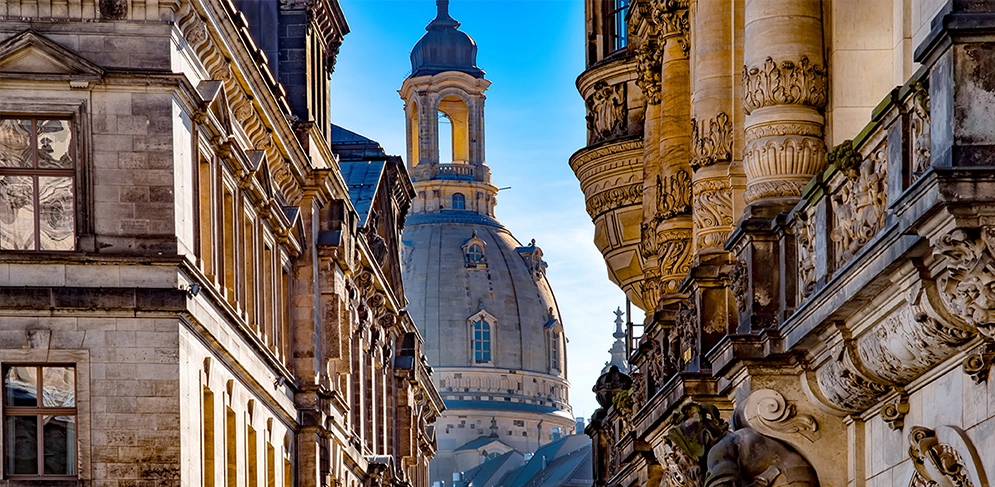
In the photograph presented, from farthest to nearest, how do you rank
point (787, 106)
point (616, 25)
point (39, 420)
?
point (616, 25), point (39, 420), point (787, 106)

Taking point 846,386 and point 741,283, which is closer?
point 846,386

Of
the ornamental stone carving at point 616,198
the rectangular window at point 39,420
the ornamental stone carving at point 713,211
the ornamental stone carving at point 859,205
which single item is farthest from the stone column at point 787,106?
the ornamental stone carving at point 616,198

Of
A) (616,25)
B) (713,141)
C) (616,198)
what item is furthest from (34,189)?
(616,25)

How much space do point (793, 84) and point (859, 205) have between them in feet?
14.2

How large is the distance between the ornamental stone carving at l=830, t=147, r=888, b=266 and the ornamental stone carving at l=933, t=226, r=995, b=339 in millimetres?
2157

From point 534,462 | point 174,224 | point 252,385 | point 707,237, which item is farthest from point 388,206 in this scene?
point 534,462

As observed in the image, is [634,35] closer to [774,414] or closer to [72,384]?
[72,384]

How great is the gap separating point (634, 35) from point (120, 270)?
10311mm

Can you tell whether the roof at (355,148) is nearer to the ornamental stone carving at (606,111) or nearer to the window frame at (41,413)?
the ornamental stone carving at (606,111)

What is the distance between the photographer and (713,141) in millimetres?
24531

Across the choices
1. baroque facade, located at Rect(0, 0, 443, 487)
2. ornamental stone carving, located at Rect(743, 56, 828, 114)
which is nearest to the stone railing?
ornamental stone carving, located at Rect(743, 56, 828, 114)

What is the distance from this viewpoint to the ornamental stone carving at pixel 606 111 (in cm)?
4006

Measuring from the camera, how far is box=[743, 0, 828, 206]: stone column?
2014cm

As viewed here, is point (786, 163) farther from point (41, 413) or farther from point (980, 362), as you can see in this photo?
point (41, 413)
